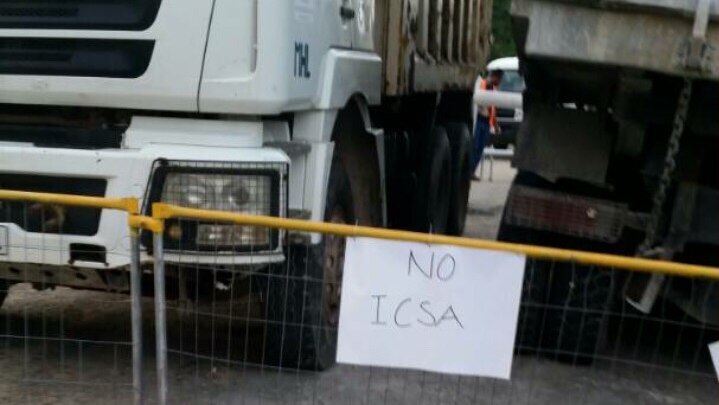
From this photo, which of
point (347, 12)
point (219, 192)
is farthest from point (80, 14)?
point (347, 12)

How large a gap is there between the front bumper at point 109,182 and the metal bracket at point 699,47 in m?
1.78

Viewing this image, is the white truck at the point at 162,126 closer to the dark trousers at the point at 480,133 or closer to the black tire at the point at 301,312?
the black tire at the point at 301,312

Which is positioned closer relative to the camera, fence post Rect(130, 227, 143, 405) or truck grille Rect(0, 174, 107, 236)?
fence post Rect(130, 227, 143, 405)

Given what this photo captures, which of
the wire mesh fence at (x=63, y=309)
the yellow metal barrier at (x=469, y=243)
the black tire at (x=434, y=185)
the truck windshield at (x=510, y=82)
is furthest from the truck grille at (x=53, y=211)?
the truck windshield at (x=510, y=82)

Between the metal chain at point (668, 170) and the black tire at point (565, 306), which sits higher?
the metal chain at point (668, 170)

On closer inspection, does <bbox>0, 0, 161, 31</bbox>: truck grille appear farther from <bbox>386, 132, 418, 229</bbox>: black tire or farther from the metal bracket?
<bbox>386, 132, 418, 229</bbox>: black tire

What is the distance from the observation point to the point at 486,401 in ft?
14.5

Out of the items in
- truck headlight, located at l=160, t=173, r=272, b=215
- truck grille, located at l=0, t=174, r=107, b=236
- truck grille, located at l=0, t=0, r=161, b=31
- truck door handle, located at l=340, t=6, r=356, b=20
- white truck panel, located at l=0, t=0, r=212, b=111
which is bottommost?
truck grille, located at l=0, t=174, r=107, b=236

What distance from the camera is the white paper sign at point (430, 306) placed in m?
3.14

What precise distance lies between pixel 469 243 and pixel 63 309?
3547mm

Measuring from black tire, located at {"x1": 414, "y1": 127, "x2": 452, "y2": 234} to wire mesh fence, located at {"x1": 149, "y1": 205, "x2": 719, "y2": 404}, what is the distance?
1.99 metres

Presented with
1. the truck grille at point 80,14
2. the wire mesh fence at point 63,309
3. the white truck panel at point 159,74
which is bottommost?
the wire mesh fence at point 63,309

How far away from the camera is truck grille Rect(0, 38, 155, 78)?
3.72m

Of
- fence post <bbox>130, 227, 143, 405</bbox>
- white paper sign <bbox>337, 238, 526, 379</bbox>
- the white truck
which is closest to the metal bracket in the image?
white paper sign <bbox>337, 238, 526, 379</bbox>
